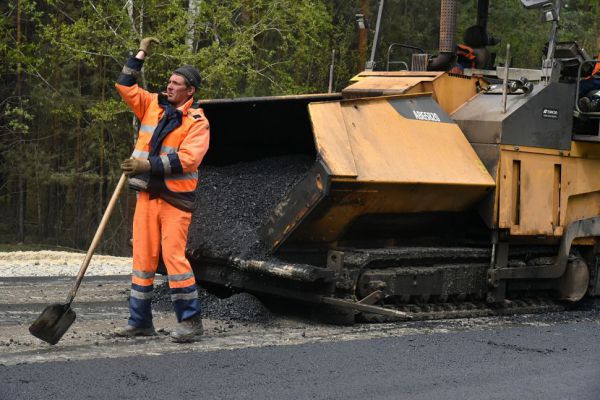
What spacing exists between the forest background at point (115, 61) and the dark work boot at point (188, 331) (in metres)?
8.22

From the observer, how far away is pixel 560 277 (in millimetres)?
8445

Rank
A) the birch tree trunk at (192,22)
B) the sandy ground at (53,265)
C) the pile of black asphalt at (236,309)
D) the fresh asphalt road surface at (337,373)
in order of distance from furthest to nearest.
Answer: the birch tree trunk at (192,22) < the sandy ground at (53,265) < the pile of black asphalt at (236,309) < the fresh asphalt road surface at (337,373)

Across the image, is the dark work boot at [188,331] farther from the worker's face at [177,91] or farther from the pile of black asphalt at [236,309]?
the worker's face at [177,91]

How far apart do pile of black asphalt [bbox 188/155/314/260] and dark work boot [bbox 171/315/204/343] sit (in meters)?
0.93

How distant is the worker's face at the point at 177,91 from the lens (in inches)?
245

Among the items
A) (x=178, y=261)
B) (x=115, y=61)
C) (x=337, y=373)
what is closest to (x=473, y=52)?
(x=178, y=261)

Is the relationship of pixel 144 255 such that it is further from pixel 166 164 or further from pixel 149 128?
pixel 149 128

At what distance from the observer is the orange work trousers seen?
6090 mm

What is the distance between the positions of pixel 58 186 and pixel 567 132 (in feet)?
53.4

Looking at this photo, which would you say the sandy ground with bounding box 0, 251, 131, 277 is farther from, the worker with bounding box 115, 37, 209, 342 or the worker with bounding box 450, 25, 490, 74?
the worker with bounding box 450, 25, 490, 74

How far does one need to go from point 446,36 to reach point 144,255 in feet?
12.0

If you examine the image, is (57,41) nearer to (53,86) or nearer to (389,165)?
(53,86)

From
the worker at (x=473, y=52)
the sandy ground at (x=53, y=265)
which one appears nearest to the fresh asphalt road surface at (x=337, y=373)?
the worker at (x=473, y=52)

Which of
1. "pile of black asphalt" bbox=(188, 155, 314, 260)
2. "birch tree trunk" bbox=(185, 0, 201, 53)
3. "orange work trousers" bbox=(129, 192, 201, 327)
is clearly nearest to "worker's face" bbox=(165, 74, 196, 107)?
"orange work trousers" bbox=(129, 192, 201, 327)
